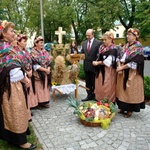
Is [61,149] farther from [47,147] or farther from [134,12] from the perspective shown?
[134,12]

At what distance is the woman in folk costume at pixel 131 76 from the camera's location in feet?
13.8

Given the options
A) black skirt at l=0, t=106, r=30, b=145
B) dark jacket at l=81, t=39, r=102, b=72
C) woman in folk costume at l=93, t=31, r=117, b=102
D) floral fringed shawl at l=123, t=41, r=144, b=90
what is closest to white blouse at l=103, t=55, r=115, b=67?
woman in folk costume at l=93, t=31, r=117, b=102

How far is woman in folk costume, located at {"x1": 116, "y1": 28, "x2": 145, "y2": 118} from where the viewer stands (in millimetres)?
4219

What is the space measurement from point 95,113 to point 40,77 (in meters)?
1.64

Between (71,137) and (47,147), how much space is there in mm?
482

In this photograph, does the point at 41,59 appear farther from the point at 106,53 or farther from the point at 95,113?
the point at 95,113

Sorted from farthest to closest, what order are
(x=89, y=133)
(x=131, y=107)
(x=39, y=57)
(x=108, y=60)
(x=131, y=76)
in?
1. (x=39, y=57)
2. (x=108, y=60)
3. (x=131, y=107)
4. (x=131, y=76)
5. (x=89, y=133)

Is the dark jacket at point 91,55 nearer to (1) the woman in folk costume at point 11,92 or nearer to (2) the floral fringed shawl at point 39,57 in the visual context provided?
(2) the floral fringed shawl at point 39,57

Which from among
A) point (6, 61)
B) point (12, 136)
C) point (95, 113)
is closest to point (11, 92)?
point (6, 61)

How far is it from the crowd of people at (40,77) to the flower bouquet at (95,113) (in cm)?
43

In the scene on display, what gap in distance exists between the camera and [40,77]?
5020 millimetres

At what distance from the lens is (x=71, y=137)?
3654mm

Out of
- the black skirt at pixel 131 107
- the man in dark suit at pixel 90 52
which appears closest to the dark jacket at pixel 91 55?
the man in dark suit at pixel 90 52

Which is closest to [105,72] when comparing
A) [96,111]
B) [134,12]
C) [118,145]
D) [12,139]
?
[96,111]
